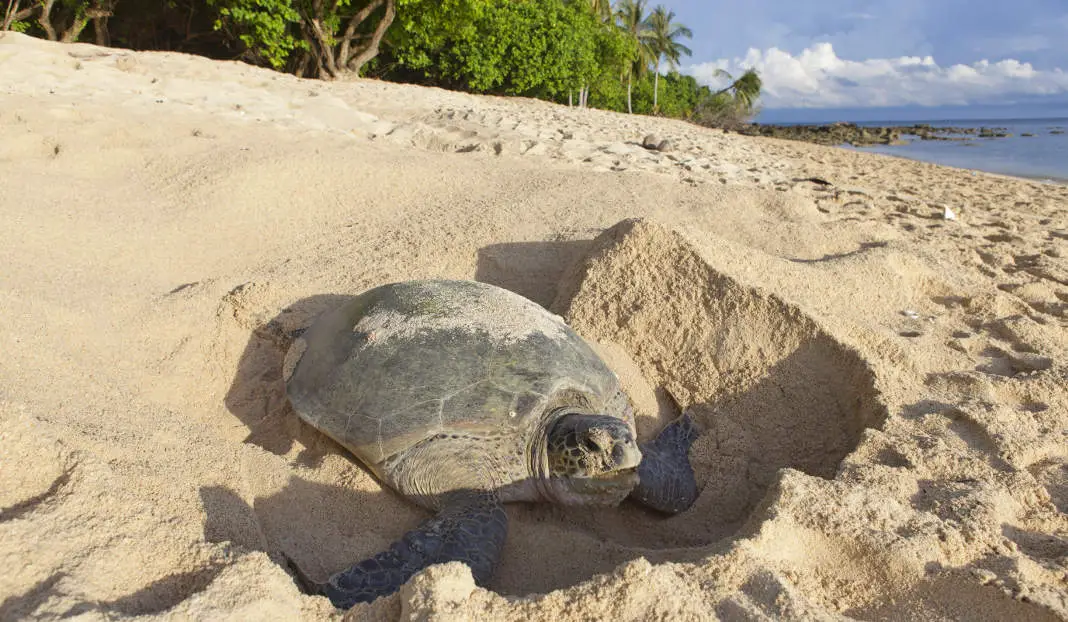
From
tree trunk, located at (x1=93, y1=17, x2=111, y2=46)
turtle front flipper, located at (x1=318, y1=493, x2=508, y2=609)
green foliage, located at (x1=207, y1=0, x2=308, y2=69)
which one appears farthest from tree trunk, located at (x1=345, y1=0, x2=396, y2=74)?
turtle front flipper, located at (x1=318, y1=493, x2=508, y2=609)

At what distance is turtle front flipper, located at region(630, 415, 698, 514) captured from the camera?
6.61 feet

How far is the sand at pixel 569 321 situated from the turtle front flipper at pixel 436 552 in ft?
0.39

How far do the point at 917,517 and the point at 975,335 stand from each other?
150 centimetres

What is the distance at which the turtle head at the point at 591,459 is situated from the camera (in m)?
1.86

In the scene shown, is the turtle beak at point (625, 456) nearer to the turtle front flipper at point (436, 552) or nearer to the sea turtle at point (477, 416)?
the sea turtle at point (477, 416)

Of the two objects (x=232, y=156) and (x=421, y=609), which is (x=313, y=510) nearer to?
(x=421, y=609)

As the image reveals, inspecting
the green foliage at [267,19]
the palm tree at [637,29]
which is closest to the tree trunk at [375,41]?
the green foliage at [267,19]

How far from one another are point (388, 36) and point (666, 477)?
13181 millimetres

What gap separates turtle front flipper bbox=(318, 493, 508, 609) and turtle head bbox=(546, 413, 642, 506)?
0.77ft

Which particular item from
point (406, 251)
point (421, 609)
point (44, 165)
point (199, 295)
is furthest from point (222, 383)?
point (44, 165)

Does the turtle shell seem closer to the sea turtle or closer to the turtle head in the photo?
the sea turtle

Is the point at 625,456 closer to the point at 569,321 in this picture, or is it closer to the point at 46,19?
the point at 569,321

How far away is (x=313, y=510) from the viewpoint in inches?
74.6

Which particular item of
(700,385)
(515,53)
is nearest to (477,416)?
(700,385)
